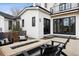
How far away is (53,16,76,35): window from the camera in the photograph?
7.58ft

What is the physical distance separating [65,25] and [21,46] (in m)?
1.01

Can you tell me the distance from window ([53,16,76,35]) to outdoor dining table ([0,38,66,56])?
20cm

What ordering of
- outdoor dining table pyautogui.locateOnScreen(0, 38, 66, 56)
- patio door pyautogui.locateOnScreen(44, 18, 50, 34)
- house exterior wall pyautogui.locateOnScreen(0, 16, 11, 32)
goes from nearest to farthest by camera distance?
1. outdoor dining table pyautogui.locateOnScreen(0, 38, 66, 56)
2. house exterior wall pyautogui.locateOnScreen(0, 16, 11, 32)
3. patio door pyautogui.locateOnScreen(44, 18, 50, 34)

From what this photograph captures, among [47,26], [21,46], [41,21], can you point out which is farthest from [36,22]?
[21,46]

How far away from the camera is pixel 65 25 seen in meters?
2.39

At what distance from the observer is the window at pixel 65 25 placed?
231 cm

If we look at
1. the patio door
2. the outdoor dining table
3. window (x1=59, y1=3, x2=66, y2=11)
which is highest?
window (x1=59, y1=3, x2=66, y2=11)

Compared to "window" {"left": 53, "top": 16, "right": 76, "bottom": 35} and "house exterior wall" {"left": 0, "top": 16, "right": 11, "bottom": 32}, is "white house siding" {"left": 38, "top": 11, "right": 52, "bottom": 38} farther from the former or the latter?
"house exterior wall" {"left": 0, "top": 16, "right": 11, "bottom": 32}

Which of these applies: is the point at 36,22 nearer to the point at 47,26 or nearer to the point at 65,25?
the point at 47,26

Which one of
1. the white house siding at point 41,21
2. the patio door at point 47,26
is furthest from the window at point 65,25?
the white house siding at point 41,21

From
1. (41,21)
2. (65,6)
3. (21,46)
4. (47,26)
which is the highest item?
(65,6)

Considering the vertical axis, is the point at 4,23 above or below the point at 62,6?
below

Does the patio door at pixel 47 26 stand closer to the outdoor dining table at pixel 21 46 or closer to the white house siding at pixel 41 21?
the white house siding at pixel 41 21

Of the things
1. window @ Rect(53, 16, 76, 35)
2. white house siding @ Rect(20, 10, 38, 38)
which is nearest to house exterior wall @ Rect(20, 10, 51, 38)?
white house siding @ Rect(20, 10, 38, 38)
